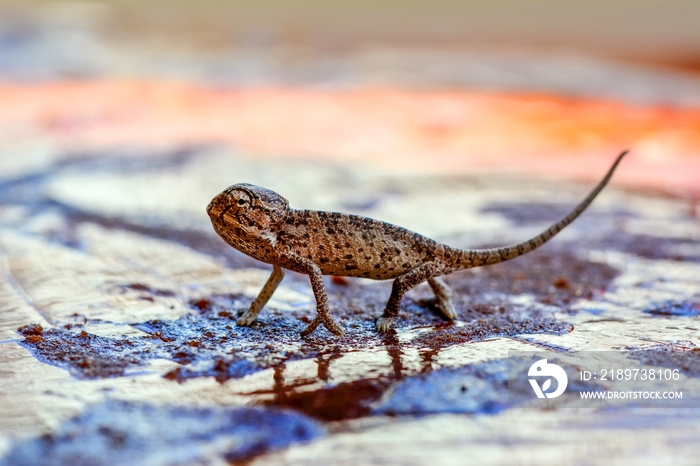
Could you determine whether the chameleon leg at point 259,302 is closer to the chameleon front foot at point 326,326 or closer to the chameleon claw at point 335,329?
the chameleon front foot at point 326,326

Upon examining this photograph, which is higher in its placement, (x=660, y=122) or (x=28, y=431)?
(x=660, y=122)

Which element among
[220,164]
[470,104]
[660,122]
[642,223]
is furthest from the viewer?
[470,104]

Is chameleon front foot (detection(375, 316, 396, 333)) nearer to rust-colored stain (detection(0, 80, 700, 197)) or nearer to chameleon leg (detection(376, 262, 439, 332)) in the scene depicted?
chameleon leg (detection(376, 262, 439, 332))

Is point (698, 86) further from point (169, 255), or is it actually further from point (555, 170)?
point (169, 255)

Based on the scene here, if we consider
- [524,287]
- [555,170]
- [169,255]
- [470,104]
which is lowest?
[524,287]

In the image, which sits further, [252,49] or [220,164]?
[252,49]

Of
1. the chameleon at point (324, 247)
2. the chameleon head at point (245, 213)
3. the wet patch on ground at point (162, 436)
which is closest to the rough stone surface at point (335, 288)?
the wet patch on ground at point (162, 436)

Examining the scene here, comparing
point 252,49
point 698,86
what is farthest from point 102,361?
point 252,49

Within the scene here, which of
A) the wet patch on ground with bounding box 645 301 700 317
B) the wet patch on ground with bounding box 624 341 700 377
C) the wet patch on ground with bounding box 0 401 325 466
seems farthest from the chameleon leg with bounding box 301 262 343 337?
the wet patch on ground with bounding box 645 301 700 317
